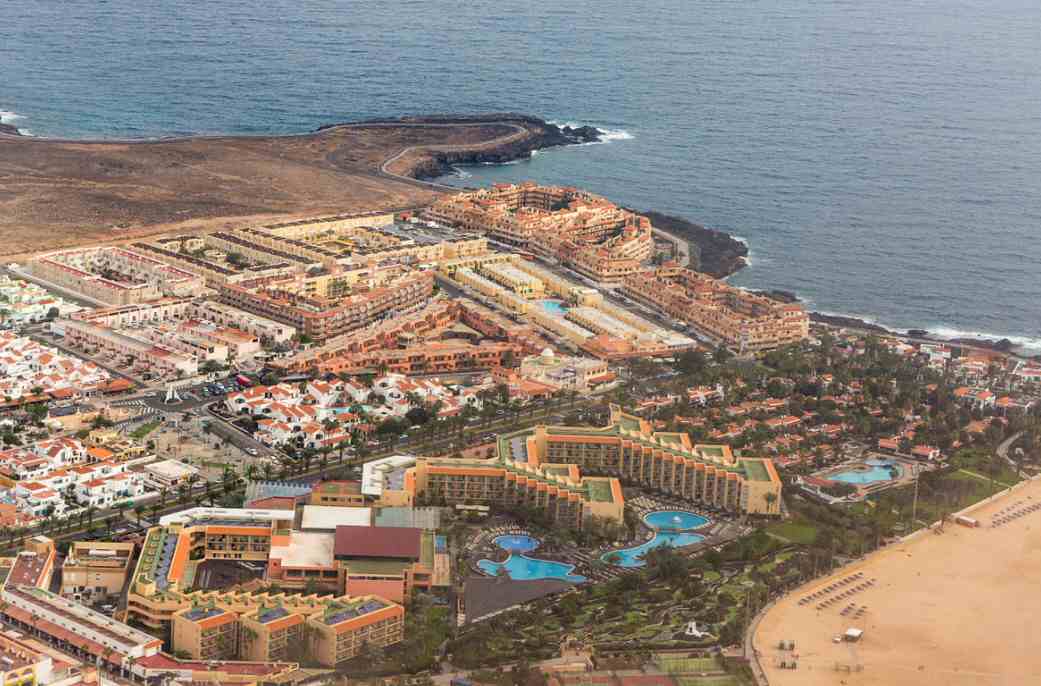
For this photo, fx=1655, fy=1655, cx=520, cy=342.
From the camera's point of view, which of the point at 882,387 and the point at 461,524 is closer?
the point at 461,524

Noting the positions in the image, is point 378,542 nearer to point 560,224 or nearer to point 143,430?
point 143,430

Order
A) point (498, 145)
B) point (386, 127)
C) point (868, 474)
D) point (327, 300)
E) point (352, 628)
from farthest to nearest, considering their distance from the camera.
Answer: point (386, 127), point (498, 145), point (327, 300), point (868, 474), point (352, 628)

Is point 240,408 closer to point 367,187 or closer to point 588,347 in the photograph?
point 588,347

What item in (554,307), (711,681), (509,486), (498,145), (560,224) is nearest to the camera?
(711,681)

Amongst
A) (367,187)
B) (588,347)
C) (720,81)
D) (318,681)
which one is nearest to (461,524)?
(318,681)

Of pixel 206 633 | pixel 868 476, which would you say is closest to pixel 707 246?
pixel 868 476

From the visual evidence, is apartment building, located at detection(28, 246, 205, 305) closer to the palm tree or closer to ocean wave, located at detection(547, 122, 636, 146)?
the palm tree

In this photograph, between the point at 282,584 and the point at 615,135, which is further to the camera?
the point at 615,135
